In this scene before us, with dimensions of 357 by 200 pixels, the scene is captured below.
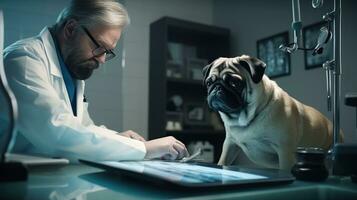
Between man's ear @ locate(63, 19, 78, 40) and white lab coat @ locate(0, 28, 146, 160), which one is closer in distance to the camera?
white lab coat @ locate(0, 28, 146, 160)

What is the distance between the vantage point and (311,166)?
0.55 m

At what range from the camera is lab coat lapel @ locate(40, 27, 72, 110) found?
37.7 inches

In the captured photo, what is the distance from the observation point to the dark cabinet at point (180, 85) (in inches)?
87.7

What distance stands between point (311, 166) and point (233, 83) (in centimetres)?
30

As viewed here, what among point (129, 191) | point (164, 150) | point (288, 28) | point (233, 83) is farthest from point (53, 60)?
point (288, 28)

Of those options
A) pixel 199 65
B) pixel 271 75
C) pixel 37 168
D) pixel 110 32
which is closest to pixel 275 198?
pixel 37 168

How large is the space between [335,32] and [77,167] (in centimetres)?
65

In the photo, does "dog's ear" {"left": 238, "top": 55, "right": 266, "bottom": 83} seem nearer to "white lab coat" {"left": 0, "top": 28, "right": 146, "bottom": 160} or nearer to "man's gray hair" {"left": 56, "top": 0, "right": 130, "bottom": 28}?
"white lab coat" {"left": 0, "top": 28, "right": 146, "bottom": 160}

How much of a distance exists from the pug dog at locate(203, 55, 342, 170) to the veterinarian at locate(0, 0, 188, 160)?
0.57 feet

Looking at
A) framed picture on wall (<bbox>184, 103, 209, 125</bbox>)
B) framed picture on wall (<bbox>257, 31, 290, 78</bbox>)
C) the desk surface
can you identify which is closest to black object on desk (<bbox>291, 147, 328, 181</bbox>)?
the desk surface

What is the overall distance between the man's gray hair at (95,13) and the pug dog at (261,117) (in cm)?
45

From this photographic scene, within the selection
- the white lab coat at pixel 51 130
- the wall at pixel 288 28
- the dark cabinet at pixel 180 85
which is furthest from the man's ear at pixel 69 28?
the dark cabinet at pixel 180 85

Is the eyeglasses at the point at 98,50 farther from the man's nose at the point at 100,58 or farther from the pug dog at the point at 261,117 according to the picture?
the pug dog at the point at 261,117

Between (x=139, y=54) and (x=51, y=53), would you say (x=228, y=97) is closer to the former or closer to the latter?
(x=51, y=53)
